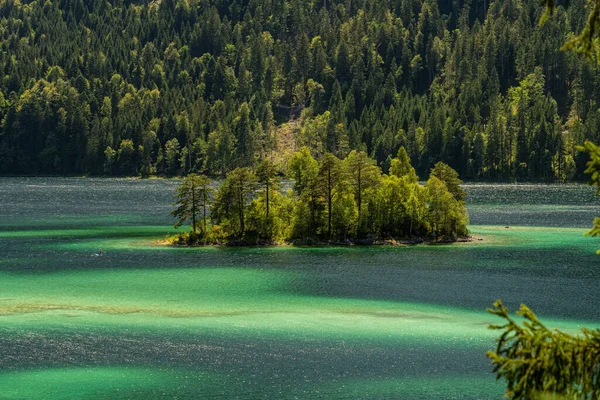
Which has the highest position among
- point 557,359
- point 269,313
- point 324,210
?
point 324,210

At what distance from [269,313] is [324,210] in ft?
202

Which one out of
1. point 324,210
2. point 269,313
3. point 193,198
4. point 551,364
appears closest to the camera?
point 551,364

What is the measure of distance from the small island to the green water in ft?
21.2

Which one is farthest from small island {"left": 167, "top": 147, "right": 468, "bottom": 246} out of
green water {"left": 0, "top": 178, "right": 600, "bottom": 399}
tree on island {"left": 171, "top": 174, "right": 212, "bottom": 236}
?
green water {"left": 0, "top": 178, "right": 600, "bottom": 399}

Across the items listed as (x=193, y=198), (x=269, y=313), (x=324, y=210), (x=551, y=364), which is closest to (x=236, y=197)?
(x=193, y=198)

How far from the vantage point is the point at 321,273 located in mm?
106750

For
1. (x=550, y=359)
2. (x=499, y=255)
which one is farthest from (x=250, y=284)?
(x=550, y=359)

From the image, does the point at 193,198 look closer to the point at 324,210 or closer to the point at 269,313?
the point at 324,210

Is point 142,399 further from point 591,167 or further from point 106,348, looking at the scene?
point 591,167

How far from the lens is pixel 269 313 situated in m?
79.9

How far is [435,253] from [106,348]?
7127 centimetres

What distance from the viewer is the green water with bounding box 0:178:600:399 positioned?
5681 centimetres

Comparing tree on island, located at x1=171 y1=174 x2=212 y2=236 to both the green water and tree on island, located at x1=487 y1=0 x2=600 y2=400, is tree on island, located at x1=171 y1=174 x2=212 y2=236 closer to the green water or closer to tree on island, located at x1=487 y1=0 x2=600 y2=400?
the green water

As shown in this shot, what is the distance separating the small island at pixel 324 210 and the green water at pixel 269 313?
6.47 meters
